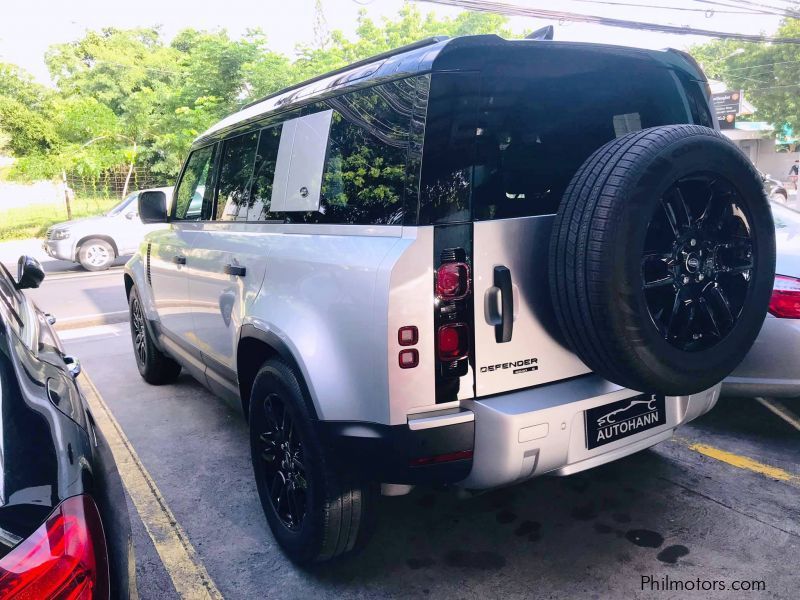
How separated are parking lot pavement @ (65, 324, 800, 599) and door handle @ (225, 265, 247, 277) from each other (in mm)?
1208

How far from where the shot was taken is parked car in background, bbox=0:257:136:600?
134cm

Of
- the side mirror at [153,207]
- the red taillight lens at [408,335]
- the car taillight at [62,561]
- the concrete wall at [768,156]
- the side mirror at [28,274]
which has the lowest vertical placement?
the car taillight at [62,561]

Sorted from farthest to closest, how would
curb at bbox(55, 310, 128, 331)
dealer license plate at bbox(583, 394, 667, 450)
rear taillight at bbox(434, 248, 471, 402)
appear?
curb at bbox(55, 310, 128, 331), dealer license plate at bbox(583, 394, 667, 450), rear taillight at bbox(434, 248, 471, 402)

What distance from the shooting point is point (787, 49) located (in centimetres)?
2858

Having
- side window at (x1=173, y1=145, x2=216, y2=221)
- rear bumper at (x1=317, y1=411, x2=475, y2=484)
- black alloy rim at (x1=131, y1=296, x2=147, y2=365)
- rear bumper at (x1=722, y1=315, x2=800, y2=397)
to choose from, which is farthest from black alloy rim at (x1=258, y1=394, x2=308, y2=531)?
black alloy rim at (x1=131, y1=296, x2=147, y2=365)

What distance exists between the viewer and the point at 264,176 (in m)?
3.27

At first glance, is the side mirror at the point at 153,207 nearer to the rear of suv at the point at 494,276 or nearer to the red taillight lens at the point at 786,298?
the rear of suv at the point at 494,276

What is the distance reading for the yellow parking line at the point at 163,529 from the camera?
274 cm

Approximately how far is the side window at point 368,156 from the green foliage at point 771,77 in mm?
31713

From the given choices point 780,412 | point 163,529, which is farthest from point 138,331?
point 780,412

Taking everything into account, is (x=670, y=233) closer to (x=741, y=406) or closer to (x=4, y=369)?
(x=4, y=369)

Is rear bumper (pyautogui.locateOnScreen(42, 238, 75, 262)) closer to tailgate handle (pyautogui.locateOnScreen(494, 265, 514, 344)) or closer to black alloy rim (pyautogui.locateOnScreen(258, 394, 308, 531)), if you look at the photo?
black alloy rim (pyautogui.locateOnScreen(258, 394, 308, 531))

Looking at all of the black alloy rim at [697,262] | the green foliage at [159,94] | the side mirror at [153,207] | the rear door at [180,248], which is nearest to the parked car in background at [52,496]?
the black alloy rim at [697,262]

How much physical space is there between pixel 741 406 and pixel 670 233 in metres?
2.79
